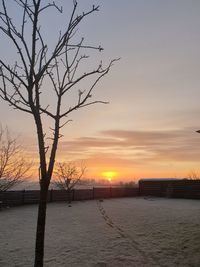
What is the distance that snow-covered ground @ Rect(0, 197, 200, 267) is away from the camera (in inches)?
578

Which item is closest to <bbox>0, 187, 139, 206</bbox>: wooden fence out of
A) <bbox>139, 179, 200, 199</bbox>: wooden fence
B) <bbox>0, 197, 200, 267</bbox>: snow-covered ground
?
<bbox>139, 179, 200, 199</bbox>: wooden fence

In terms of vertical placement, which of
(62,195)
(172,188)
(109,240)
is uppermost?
(172,188)

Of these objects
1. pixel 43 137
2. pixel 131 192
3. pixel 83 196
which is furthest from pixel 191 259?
pixel 131 192

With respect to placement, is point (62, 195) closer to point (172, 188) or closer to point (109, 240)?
point (172, 188)

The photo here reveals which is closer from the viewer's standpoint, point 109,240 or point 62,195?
point 109,240

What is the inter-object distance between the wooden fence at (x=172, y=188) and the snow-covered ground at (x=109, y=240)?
1933cm

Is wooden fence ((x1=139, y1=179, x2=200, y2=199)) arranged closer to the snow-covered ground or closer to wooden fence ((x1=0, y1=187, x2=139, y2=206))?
wooden fence ((x1=0, y1=187, x2=139, y2=206))

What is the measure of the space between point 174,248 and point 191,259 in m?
1.94

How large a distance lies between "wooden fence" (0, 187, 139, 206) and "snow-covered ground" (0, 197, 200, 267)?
34.7 feet

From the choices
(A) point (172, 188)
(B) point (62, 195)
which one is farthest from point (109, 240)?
(A) point (172, 188)

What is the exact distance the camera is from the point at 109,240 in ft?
61.0

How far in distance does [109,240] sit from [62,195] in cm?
2612

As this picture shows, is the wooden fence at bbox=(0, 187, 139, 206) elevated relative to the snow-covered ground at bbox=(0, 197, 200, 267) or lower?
elevated

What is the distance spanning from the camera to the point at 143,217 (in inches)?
1037
